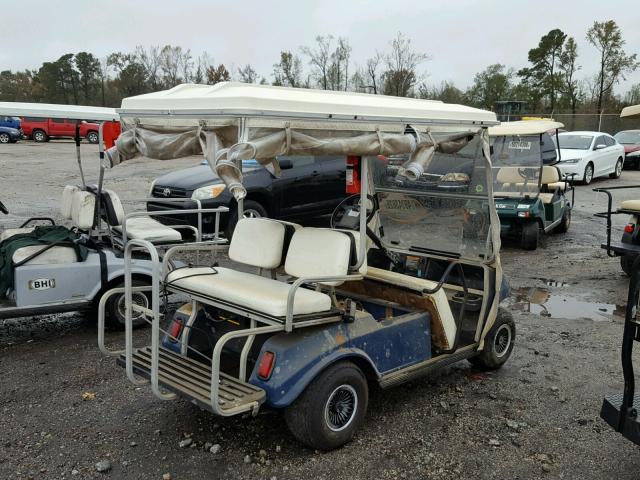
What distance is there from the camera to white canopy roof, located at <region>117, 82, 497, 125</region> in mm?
2984

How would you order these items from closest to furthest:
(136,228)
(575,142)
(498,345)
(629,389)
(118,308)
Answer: (629,389) < (498,345) < (118,308) < (136,228) < (575,142)

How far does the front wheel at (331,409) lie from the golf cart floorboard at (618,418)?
1.35 meters

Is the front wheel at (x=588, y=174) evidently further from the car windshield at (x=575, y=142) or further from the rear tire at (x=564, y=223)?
the rear tire at (x=564, y=223)

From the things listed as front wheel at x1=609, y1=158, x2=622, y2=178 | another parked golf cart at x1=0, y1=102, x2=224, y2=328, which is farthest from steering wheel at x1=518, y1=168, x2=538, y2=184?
front wheel at x1=609, y1=158, x2=622, y2=178

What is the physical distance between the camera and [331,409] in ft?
11.4

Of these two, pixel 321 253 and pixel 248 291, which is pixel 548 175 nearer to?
pixel 321 253

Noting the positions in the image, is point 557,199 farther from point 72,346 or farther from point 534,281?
point 72,346

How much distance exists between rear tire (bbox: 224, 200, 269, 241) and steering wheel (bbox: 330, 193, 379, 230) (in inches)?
159

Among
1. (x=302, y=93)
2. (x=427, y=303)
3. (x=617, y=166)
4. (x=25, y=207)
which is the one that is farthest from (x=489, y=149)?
(x=617, y=166)

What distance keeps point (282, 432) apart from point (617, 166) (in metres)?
18.4

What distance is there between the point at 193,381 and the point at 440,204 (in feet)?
7.87

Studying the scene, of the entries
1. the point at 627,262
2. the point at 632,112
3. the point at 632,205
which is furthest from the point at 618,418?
the point at 627,262

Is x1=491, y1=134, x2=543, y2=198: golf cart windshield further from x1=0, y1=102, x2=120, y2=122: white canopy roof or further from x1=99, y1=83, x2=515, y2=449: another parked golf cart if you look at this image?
x1=0, y1=102, x2=120, y2=122: white canopy roof

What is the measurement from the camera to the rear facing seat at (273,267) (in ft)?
11.0
